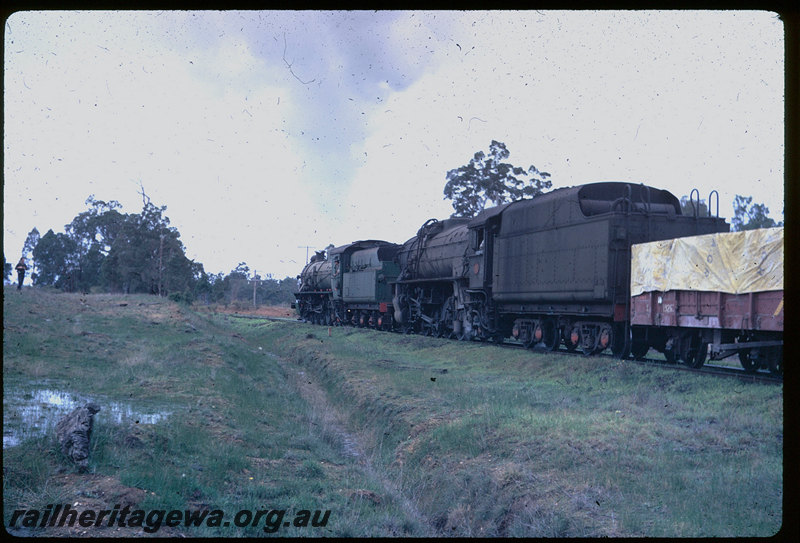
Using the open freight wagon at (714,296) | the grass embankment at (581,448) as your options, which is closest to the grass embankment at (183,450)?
the grass embankment at (581,448)

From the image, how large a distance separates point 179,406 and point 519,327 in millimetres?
11867

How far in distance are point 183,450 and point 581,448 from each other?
536 cm

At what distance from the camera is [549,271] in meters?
17.4

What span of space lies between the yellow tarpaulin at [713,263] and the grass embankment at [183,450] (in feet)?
24.5

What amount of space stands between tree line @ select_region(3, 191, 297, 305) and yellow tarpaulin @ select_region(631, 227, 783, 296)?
46.7 m

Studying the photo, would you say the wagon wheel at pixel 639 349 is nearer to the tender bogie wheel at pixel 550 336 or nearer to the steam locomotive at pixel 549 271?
the steam locomotive at pixel 549 271

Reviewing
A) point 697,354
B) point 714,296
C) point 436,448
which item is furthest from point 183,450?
point 697,354

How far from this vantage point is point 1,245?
17.0 feet

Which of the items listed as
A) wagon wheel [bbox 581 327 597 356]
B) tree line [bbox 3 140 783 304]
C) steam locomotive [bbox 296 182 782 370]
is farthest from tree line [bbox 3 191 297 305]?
wagon wheel [bbox 581 327 597 356]

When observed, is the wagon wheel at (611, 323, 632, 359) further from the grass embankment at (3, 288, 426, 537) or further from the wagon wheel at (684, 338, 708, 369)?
the grass embankment at (3, 288, 426, 537)

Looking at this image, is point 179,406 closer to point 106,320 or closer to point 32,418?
point 32,418

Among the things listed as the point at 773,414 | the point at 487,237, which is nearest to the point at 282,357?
the point at 487,237

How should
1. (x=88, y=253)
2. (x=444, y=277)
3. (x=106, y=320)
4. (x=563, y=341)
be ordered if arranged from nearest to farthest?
(x=563, y=341), (x=444, y=277), (x=106, y=320), (x=88, y=253)

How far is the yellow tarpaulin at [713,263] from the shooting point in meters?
11.0
